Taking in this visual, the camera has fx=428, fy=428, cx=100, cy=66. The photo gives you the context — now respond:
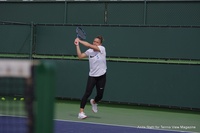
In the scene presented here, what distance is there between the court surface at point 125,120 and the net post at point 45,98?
12.7 feet

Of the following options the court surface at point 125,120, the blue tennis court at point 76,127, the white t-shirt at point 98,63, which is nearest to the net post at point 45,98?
the blue tennis court at point 76,127

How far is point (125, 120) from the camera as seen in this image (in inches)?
331

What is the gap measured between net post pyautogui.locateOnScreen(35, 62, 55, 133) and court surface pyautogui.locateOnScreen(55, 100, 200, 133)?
3.87 meters

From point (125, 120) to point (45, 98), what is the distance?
5.56m

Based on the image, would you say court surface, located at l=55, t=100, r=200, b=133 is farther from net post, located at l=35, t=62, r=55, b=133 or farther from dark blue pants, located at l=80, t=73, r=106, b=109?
net post, located at l=35, t=62, r=55, b=133

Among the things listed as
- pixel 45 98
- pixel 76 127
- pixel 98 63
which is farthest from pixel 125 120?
pixel 45 98

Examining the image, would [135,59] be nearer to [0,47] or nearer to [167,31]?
[167,31]

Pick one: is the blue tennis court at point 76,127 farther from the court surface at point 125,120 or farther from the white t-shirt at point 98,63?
the white t-shirt at point 98,63

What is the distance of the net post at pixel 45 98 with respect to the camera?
2.96m

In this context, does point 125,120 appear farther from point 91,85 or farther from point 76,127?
point 76,127

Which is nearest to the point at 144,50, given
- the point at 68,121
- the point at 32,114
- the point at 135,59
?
the point at 135,59

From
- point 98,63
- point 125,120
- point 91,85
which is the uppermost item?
point 98,63

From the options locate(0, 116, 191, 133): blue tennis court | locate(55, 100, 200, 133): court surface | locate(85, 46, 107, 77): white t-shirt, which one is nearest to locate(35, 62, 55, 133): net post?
locate(0, 116, 191, 133): blue tennis court

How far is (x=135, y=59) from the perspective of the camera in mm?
10477
